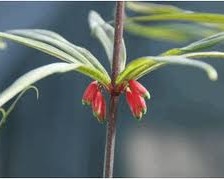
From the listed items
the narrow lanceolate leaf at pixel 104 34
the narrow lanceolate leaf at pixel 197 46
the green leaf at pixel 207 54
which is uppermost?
the narrow lanceolate leaf at pixel 104 34

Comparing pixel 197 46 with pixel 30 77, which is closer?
pixel 30 77

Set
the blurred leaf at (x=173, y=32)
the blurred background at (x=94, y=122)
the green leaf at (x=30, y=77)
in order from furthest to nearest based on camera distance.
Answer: the blurred background at (x=94, y=122), the blurred leaf at (x=173, y=32), the green leaf at (x=30, y=77)

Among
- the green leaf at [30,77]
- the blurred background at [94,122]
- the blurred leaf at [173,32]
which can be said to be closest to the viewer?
the green leaf at [30,77]

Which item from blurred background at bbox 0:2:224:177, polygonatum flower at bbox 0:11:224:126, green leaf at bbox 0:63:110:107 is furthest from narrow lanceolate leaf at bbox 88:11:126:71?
blurred background at bbox 0:2:224:177

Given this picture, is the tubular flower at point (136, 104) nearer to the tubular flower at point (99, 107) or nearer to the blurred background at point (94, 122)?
the tubular flower at point (99, 107)

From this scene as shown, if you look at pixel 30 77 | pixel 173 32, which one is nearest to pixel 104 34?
pixel 173 32

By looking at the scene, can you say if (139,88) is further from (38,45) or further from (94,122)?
(94,122)

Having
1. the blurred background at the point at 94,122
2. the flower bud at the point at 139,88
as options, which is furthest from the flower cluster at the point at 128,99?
the blurred background at the point at 94,122

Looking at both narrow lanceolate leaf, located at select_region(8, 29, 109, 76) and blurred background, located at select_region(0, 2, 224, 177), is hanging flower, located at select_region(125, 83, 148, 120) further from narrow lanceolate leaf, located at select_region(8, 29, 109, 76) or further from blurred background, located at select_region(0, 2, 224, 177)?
blurred background, located at select_region(0, 2, 224, 177)

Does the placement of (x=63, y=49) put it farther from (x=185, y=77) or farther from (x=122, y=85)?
(x=185, y=77)

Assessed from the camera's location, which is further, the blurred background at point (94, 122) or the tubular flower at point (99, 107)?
the blurred background at point (94, 122)
